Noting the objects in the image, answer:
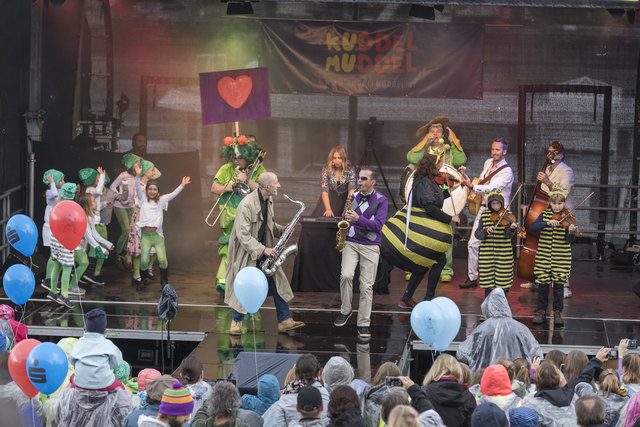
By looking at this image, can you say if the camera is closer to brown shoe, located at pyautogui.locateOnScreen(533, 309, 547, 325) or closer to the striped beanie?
the striped beanie

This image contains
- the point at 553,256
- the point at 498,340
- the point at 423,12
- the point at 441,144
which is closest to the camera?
the point at 498,340

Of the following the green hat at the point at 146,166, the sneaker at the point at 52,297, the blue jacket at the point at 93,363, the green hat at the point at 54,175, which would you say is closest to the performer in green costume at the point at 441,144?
the green hat at the point at 146,166

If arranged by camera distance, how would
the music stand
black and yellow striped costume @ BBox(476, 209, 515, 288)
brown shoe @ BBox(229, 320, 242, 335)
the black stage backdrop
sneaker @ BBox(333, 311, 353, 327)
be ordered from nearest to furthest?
brown shoe @ BBox(229, 320, 242, 335) → sneaker @ BBox(333, 311, 353, 327) → black and yellow striped costume @ BBox(476, 209, 515, 288) → the black stage backdrop → the music stand

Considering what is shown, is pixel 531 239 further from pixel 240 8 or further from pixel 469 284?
pixel 240 8

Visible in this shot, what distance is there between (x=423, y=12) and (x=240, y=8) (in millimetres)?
2242

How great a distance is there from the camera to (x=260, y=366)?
8.04 m

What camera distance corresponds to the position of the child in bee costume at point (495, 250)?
9609 millimetres

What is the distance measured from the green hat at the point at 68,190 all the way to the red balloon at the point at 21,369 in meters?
4.67

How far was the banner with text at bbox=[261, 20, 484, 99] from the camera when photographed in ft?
41.1

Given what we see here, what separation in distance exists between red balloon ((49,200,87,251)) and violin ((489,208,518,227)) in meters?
4.10

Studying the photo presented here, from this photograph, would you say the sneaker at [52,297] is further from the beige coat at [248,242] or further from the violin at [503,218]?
the violin at [503,218]

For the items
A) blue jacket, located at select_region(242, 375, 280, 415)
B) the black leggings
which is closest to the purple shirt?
the black leggings

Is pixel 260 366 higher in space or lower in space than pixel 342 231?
lower

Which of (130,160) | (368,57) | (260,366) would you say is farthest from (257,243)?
(368,57)
